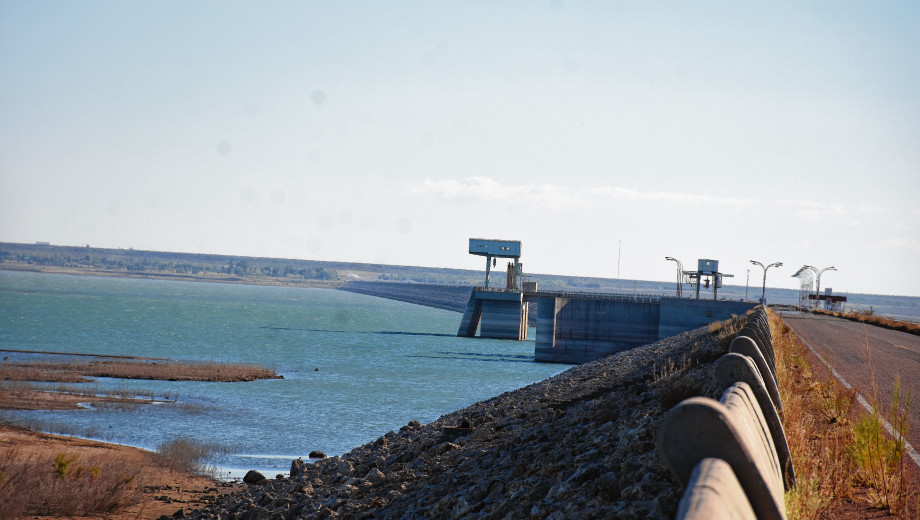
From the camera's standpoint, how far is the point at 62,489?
19562mm

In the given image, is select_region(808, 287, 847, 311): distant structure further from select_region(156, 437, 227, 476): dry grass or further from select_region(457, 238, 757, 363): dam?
select_region(156, 437, 227, 476): dry grass

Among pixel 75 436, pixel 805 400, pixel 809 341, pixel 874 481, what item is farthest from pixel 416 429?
pixel 809 341

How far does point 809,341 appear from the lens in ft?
115

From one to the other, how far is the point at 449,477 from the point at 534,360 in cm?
6611

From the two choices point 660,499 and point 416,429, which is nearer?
point 660,499

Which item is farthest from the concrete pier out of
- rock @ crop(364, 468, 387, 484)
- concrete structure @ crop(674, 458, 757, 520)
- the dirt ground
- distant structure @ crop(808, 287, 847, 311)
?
concrete structure @ crop(674, 458, 757, 520)

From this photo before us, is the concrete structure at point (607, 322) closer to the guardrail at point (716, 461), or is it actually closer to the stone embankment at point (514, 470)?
the stone embankment at point (514, 470)

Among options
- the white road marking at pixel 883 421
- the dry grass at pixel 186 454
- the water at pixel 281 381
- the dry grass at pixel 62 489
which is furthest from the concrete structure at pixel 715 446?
the dry grass at pixel 186 454

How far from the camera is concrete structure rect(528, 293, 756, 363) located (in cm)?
8056

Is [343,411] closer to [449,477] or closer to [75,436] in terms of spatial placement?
[75,436]

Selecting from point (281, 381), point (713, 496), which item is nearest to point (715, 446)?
point (713, 496)

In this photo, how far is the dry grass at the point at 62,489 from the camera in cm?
1880

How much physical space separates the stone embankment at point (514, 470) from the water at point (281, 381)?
6774 millimetres

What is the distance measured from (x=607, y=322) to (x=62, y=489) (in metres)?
69.2
